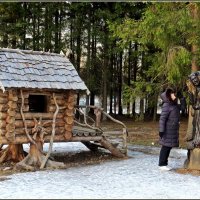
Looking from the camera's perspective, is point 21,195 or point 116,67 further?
point 116,67

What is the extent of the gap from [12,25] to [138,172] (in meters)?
20.3

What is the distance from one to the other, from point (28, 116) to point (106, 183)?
11.1 feet

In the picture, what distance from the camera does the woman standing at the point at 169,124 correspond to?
10.7 m

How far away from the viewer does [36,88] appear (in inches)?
441

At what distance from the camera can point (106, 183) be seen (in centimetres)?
913

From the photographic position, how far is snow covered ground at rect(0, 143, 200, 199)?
7945 millimetres

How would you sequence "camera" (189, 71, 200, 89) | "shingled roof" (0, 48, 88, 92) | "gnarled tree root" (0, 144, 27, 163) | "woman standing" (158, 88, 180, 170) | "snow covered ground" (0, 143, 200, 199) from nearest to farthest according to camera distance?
"snow covered ground" (0, 143, 200, 199), "camera" (189, 71, 200, 89), "woman standing" (158, 88, 180, 170), "shingled roof" (0, 48, 88, 92), "gnarled tree root" (0, 144, 27, 163)

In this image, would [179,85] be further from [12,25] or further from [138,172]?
[12,25]

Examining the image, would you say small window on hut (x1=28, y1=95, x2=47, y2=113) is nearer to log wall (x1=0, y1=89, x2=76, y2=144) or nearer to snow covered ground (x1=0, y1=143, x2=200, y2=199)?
log wall (x1=0, y1=89, x2=76, y2=144)

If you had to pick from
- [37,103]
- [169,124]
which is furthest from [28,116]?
[169,124]

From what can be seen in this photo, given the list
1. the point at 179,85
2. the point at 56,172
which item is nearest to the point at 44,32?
the point at 179,85

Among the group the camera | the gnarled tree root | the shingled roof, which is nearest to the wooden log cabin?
the shingled roof

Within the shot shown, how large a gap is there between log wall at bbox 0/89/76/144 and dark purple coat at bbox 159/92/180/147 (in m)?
2.86

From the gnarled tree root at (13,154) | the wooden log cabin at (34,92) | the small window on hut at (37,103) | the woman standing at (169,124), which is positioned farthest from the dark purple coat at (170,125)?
the gnarled tree root at (13,154)
